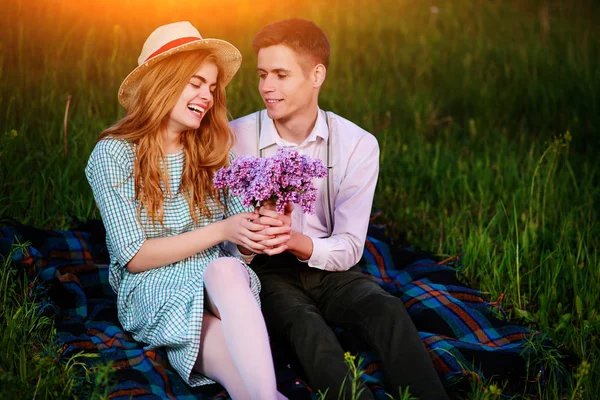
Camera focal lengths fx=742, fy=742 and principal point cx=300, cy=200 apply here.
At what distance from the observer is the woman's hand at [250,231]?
3.41 meters

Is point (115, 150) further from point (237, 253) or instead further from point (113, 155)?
point (237, 253)

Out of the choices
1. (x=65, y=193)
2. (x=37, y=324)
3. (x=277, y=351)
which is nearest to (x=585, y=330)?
(x=277, y=351)

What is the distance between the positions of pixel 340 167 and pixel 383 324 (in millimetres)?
1080

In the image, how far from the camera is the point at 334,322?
150 inches

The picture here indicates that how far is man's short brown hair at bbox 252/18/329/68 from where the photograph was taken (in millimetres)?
4090

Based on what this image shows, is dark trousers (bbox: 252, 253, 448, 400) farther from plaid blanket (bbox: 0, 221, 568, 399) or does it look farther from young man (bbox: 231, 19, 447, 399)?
plaid blanket (bbox: 0, 221, 568, 399)

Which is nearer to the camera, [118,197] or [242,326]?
[242,326]

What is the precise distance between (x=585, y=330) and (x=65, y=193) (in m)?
3.34

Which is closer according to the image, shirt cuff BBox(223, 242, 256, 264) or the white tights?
the white tights

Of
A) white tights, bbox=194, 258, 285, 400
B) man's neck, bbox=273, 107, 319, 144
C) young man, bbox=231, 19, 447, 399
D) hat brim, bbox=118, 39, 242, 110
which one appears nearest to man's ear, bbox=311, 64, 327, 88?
A: young man, bbox=231, 19, 447, 399

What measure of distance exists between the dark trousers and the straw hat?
1.12m

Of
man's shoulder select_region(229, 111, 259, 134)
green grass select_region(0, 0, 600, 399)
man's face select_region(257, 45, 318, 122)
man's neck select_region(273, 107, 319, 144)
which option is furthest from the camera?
green grass select_region(0, 0, 600, 399)

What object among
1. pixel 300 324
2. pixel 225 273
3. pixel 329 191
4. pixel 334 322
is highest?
pixel 329 191

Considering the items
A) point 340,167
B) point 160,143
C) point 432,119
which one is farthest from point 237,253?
point 432,119
